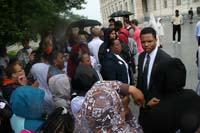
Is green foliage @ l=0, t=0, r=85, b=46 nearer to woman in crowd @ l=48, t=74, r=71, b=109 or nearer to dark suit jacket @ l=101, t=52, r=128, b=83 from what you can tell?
dark suit jacket @ l=101, t=52, r=128, b=83

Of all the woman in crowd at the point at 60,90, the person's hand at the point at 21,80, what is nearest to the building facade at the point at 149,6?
the person's hand at the point at 21,80

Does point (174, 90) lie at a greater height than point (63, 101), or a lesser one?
greater

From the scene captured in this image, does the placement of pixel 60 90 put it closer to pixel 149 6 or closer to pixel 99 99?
pixel 99 99

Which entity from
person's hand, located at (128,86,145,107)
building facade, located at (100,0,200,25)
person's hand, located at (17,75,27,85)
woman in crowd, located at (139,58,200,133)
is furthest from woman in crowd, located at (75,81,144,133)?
building facade, located at (100,0,200,25)

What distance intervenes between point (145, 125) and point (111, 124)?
80cm

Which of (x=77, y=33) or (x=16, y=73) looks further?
(x=77, y=33)

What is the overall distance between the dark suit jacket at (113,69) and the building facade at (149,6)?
25661mm

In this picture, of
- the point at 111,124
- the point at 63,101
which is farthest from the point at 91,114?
the point at 63,101

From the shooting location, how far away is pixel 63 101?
4.22 meters

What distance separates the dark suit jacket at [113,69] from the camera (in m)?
5.41

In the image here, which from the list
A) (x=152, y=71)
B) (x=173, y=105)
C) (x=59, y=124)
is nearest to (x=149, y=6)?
(x=152, y=71)

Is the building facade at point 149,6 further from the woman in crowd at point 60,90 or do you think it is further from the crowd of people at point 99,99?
the woman in crowd at point 60,90

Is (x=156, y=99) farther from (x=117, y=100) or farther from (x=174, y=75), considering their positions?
(x=117, y=100)

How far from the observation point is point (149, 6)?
6819 cm
